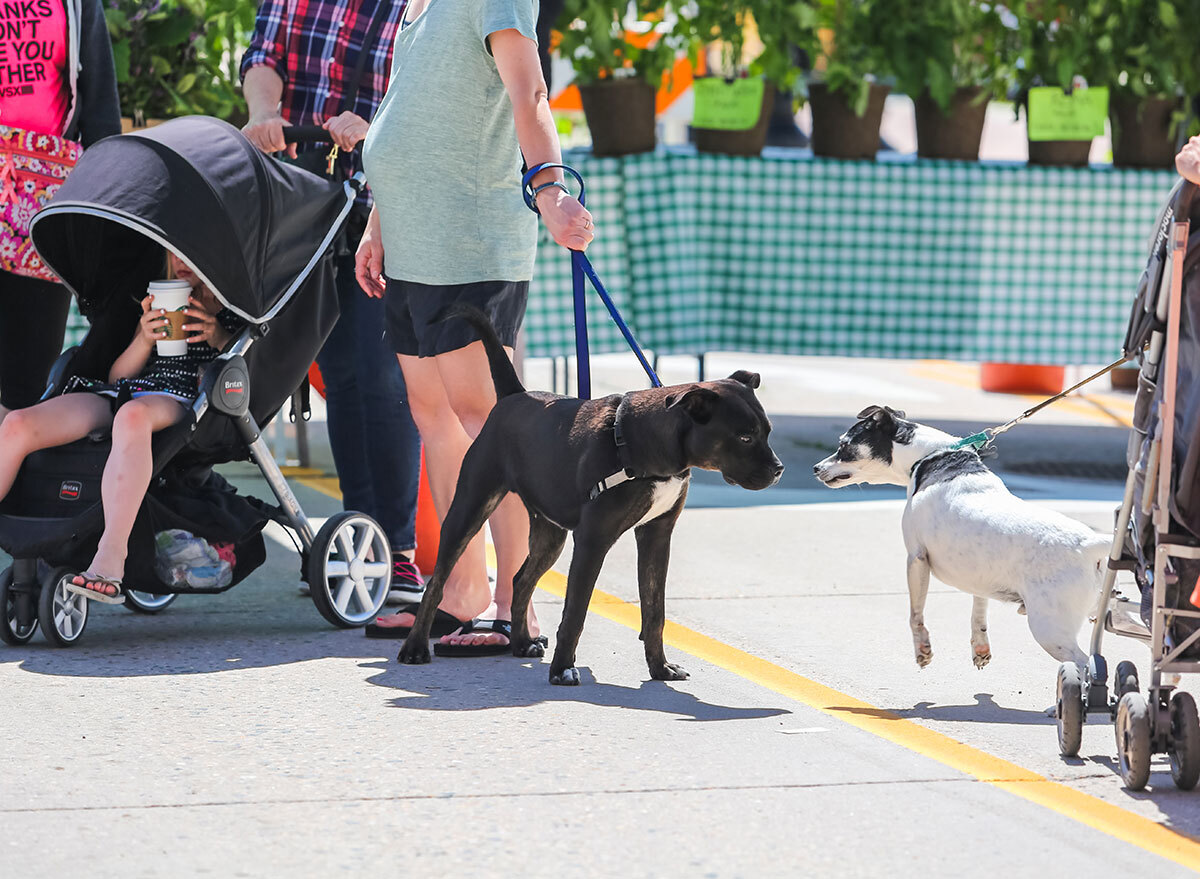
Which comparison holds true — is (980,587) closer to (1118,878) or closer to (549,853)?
(1118,878)

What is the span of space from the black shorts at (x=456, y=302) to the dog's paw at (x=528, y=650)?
81cm

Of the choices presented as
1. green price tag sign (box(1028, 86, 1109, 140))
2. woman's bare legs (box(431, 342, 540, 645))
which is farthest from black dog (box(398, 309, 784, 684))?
green price tag sign (box(1028, 86, 1109, 140))

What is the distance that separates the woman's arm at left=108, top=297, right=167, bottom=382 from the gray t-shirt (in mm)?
735

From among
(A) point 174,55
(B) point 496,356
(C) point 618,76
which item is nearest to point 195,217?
(B) point 496,356

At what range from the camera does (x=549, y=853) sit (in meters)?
3.25

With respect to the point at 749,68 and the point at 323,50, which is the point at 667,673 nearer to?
the point at 323,50

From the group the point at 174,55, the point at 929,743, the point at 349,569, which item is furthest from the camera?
the point at 174,55

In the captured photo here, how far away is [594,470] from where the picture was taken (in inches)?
171

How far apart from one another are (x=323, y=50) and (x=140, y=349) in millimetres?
1160

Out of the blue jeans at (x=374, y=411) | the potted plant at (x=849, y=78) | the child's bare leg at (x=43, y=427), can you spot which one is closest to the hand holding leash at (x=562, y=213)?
the blue jeans at (x=374, y=411)

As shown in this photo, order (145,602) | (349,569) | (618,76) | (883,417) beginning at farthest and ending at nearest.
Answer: (618,76) → (145,602) → (349,569) → (883,417)

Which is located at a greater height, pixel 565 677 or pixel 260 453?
pixel 260 453

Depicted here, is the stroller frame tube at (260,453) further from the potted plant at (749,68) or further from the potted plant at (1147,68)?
the potted plant at (1147,68)

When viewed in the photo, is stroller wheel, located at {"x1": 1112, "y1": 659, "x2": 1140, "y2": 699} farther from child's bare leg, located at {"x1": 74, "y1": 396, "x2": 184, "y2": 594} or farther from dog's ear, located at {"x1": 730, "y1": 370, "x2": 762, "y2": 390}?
child's bare leg, located at {"x1": 74, "y1": 396, "x2": 184, "y2": 594}
